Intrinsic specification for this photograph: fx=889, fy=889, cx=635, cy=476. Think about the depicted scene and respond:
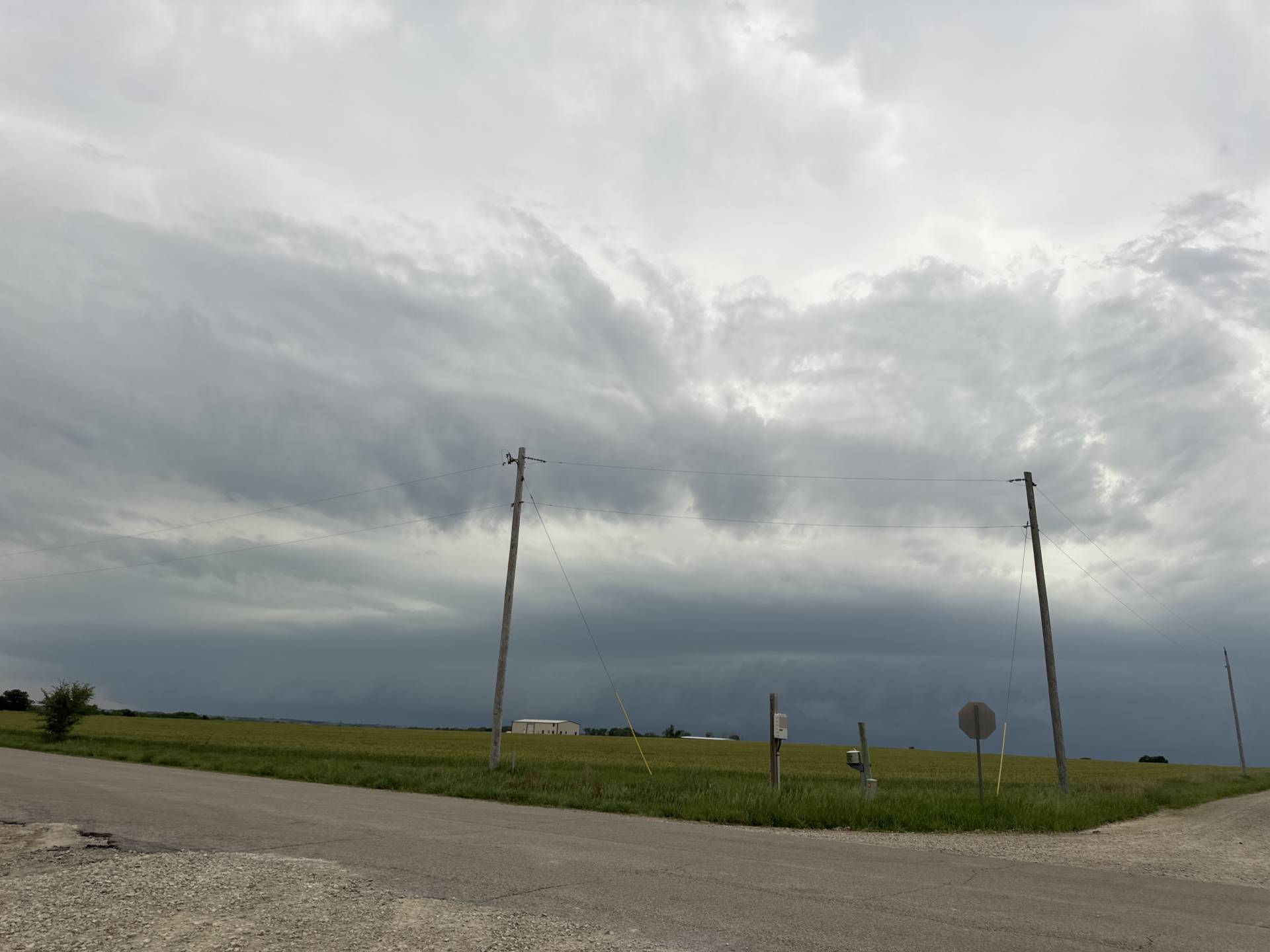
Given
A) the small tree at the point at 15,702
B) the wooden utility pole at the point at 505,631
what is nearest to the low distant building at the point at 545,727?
the small tree at the point at 15,702

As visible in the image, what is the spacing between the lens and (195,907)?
301 inches

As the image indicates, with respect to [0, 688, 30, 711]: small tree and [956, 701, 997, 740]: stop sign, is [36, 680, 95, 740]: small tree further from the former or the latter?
[0, 688, 30, 711]: small tree

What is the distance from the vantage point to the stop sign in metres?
21.8

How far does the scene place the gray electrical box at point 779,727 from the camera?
23.1 m

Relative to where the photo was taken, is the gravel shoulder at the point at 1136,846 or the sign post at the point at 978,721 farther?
the sign post at the point at 978,721

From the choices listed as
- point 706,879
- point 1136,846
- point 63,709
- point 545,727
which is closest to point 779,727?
point 1136,846

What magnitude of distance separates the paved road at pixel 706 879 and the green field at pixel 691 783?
12.0ft

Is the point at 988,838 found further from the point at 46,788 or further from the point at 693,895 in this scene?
the point at 46,788

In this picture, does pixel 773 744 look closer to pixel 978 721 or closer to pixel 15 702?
pixel 978 721

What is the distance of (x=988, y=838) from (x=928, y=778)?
968 inches

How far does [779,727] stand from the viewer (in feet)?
76.4

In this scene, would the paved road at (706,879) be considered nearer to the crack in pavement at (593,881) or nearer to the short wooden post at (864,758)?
the crack in pavement at (593,881)

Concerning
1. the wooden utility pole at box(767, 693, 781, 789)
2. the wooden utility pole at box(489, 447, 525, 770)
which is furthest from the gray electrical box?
the wooden utility pole at box(489, 447, 525, 770)

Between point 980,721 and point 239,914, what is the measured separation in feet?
61.8
